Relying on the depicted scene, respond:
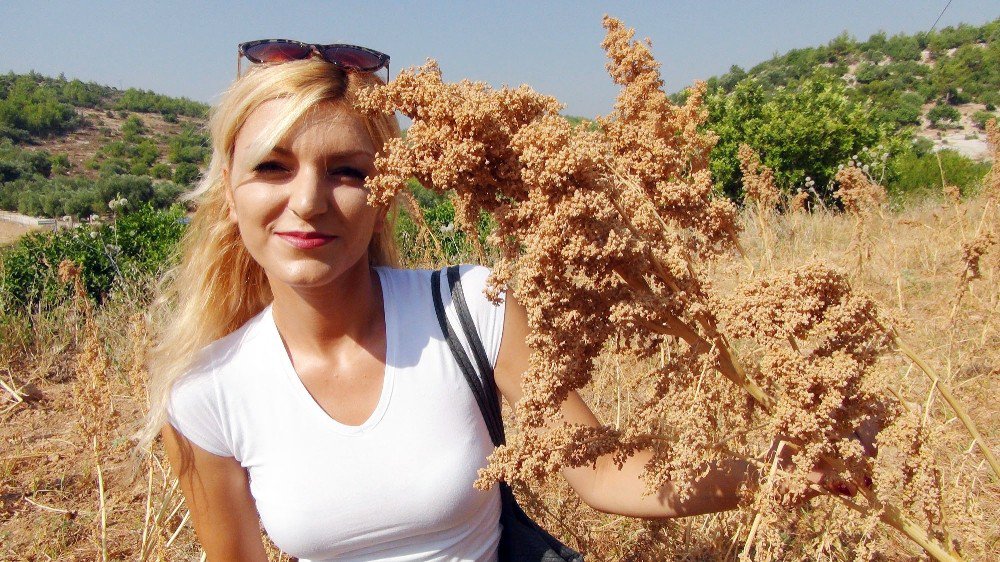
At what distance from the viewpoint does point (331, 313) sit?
1914mm

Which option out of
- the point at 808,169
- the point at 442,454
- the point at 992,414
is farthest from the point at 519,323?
the point at 808,169

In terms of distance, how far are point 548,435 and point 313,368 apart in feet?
3.51

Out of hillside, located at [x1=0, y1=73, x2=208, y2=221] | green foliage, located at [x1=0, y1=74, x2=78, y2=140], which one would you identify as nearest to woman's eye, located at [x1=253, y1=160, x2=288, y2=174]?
hillside, located at [x1=0, y1=73, x2=208, y2=221]

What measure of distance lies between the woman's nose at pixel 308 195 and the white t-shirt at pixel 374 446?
18.5 inches

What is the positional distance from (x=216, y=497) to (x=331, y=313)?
0.69m

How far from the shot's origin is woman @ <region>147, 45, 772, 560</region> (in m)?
1.64

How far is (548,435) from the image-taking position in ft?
3.63

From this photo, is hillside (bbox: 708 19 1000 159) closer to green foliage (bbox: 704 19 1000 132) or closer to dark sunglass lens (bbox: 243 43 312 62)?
green foliage (bbox: 704 19 1000 132)

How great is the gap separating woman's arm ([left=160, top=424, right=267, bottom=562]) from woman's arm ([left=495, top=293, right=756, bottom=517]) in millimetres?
929

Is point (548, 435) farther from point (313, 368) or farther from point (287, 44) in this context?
point (287, 44)

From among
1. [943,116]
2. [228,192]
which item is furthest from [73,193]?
[943,116]

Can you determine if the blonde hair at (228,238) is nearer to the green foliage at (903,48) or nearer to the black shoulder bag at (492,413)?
the black shoulder bag at (492,413)

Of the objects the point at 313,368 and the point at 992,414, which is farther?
the point at 992,414

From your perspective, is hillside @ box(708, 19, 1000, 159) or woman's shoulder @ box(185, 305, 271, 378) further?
hillside @ box(708, 19, 1000, 159)
